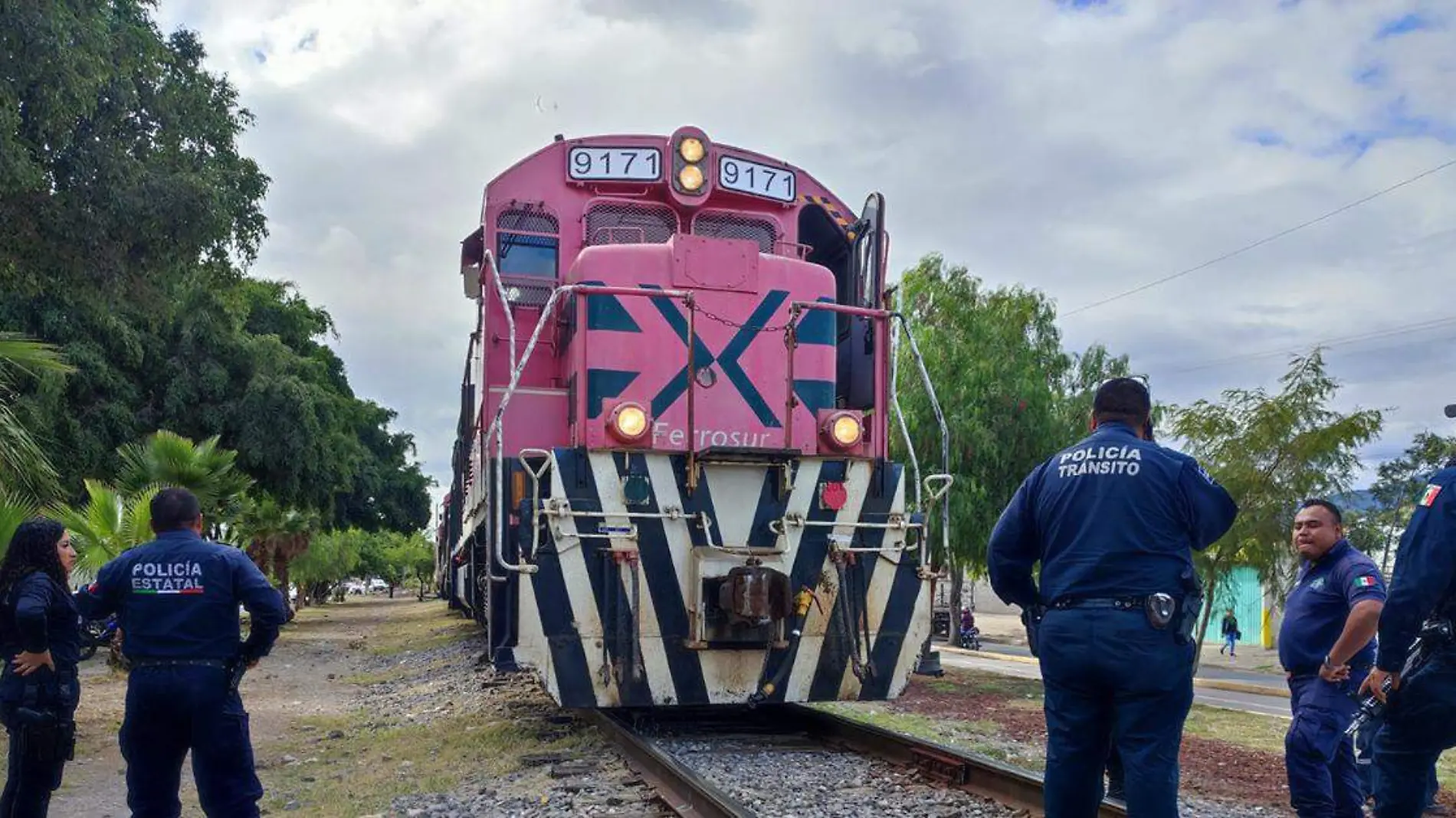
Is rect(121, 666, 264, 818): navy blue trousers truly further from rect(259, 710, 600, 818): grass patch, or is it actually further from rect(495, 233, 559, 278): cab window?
rect(495, 233, 559, 278): cab window

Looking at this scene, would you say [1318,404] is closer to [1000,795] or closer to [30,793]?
[1000,795]

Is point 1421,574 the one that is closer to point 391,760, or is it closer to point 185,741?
point 185,741

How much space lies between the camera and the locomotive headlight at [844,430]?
7.46 metres

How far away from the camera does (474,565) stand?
10.4 m

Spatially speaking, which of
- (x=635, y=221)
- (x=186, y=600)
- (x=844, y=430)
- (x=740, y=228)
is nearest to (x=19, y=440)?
(x=635, y=221)

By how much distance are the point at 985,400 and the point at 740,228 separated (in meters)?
11.0

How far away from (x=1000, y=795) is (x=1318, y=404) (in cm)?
1192

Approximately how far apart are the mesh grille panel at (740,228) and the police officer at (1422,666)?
5278 millimetres

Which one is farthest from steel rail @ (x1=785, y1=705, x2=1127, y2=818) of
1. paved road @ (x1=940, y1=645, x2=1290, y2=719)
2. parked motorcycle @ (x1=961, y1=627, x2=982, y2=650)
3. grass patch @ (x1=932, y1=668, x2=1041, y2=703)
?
parked motorcycle @ (x1=961, y1=627, x2=982, y2=650)

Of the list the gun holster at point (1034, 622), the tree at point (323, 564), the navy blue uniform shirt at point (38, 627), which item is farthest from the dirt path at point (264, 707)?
the tree at point (323, 564)

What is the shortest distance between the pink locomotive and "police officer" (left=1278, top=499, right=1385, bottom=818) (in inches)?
82.2

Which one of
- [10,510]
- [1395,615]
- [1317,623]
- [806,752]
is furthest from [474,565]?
[1395,615]

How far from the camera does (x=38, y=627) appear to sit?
476 cm

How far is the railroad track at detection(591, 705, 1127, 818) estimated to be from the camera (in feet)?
17.5
